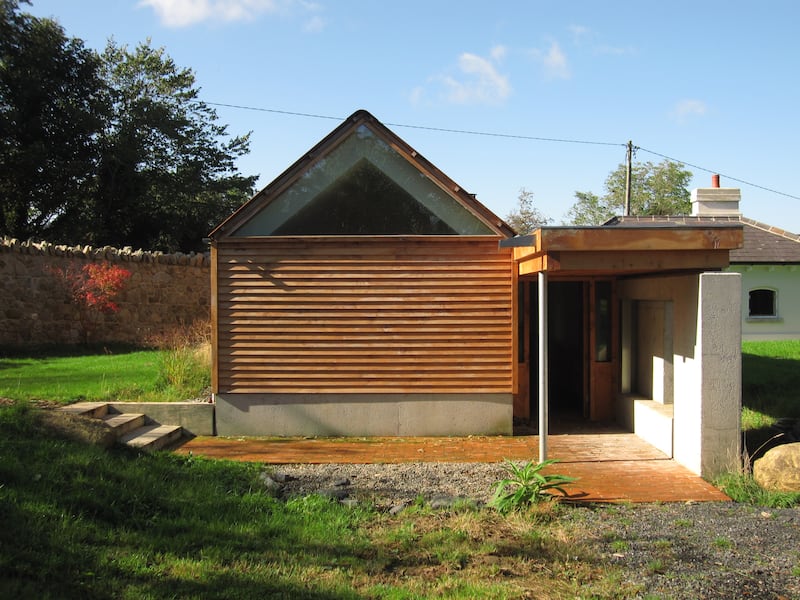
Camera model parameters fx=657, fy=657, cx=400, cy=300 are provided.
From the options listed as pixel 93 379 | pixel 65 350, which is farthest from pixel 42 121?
pixel 93 379

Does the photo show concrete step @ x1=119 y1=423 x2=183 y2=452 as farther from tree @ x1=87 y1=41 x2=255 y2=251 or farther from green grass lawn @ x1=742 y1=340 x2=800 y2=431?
tree @ x1=87 y1=41 x2=255 y2=251

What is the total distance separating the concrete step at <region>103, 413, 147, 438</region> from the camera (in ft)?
27.2

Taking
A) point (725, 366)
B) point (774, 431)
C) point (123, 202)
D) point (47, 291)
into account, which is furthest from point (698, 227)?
point (123, 202)

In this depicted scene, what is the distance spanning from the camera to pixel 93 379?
10.7m

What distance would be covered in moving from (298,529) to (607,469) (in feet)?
12.5

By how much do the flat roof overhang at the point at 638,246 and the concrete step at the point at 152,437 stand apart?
5.09 m

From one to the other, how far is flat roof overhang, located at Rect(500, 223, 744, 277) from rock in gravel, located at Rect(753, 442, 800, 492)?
1.98 meters

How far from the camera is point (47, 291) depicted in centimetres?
1415


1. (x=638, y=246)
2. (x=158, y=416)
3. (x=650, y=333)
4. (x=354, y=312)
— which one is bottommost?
(x=158, y=416)

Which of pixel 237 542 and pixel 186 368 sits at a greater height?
pixel 186 368

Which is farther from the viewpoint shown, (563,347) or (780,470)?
(563,347)

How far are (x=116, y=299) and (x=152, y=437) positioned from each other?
7.68 m

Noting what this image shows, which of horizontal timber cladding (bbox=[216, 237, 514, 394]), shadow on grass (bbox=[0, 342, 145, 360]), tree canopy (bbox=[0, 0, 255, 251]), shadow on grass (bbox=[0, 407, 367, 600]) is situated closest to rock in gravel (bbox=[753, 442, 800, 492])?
horizontal timber cladding (bbox=[216, 237, 514, 394])

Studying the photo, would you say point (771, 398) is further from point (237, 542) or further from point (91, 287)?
point (91, 287)
